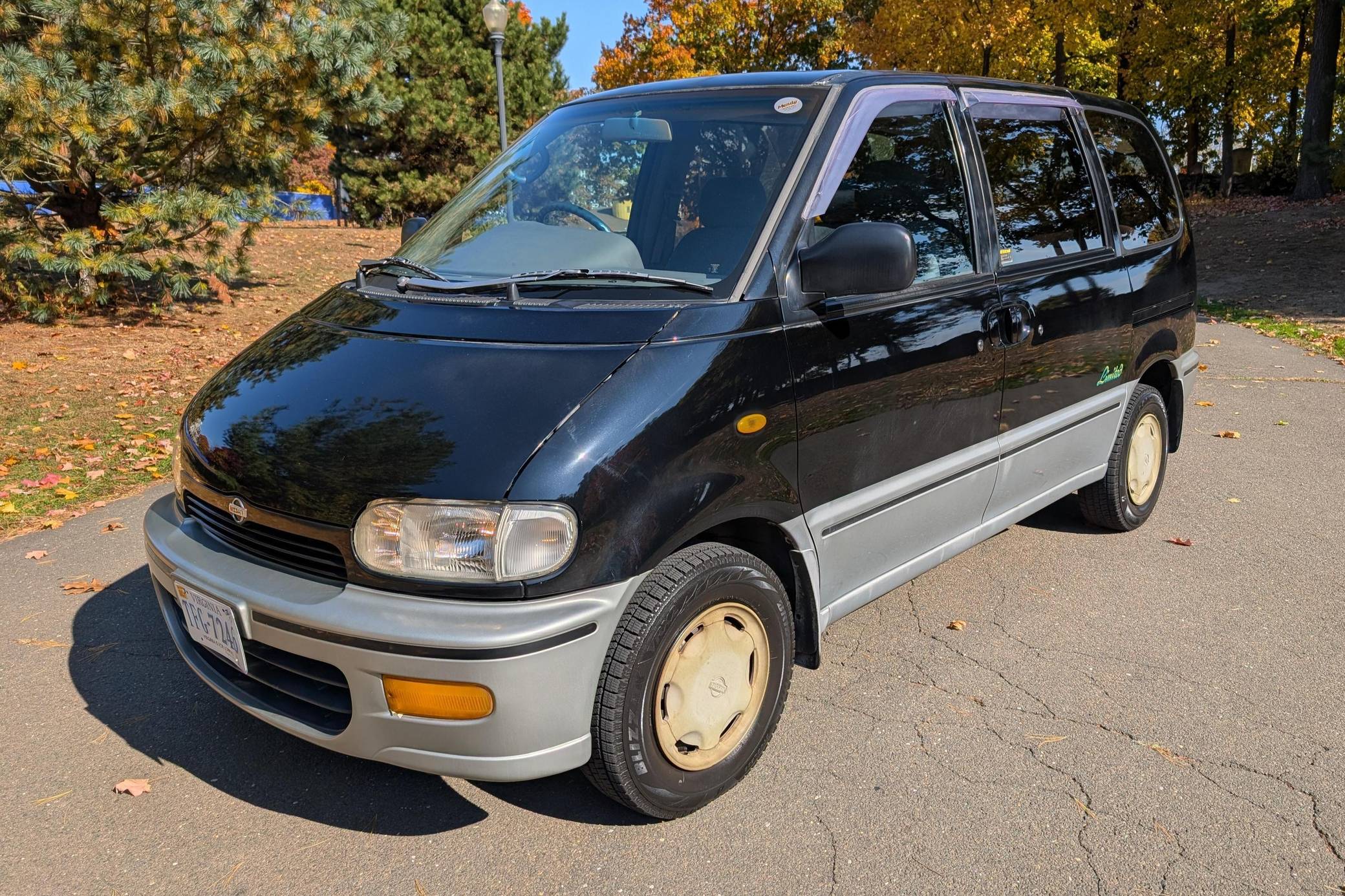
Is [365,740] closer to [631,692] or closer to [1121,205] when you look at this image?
[631,692]

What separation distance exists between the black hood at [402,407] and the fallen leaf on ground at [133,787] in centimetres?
98

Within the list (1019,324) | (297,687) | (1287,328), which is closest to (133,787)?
(297,687)

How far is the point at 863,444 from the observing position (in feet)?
10.5

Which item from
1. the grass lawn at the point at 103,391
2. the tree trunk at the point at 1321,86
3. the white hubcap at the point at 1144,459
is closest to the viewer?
the white hubcap at the point at 1144,459

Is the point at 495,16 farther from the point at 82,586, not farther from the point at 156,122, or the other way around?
the point at 82,586

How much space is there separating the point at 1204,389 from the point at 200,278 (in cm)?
1000

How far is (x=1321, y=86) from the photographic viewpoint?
20000 mm

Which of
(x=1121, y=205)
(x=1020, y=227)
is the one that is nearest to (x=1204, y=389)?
(x=1121, y=205)

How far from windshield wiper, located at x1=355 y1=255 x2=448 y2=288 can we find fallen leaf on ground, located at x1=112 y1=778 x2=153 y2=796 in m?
1.72

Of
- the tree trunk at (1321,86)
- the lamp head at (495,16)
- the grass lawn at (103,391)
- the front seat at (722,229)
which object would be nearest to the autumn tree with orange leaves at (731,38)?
the tree trunk at (1321,86)

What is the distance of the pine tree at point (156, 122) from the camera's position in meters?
8.66

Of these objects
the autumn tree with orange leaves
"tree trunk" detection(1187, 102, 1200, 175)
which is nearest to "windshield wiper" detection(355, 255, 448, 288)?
the autumn tree with orange leaves

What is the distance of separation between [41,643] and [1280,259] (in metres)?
17.6

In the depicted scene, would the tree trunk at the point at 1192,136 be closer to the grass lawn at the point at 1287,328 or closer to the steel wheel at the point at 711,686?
the grass lawn at the point at 1287,328
